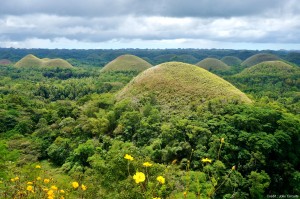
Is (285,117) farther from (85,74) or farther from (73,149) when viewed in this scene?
(85,74)

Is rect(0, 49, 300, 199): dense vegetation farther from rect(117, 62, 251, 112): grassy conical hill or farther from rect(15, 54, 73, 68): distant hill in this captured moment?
rect(15, 54, 73, 68): distant hill

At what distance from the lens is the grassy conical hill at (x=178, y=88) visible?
45.6m

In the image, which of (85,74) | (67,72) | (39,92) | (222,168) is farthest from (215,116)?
(67,72)

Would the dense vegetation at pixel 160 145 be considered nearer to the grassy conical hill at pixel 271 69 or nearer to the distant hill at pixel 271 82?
the distant hill at pixel 271 82

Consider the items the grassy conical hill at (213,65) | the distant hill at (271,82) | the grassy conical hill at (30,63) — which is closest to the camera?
the distant hill at (271,82)

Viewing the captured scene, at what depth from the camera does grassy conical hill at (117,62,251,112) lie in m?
45.6

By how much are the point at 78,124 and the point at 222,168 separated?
22.0m

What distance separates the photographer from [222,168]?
2533 centimetres

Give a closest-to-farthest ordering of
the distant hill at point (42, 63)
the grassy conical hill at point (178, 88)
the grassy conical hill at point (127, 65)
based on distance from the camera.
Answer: the grassy conical hill at point (178, 88) → the grassy conical hill at point (127, 65) → the distant hill at point (42, 63)

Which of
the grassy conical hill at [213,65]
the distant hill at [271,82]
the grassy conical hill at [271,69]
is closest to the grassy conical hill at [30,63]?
the grassy conical hill at [213,65]

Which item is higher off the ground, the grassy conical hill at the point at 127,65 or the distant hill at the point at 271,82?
the grassy conical hill at the point at 127,65

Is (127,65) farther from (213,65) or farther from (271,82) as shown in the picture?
(271,82)

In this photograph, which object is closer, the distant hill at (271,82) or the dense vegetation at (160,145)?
the dense vegetation at (160,145)

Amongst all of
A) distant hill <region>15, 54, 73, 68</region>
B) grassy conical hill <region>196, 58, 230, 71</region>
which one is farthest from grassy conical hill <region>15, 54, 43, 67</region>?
grassy conical hill <region>196, 58, 230, 71</region>
